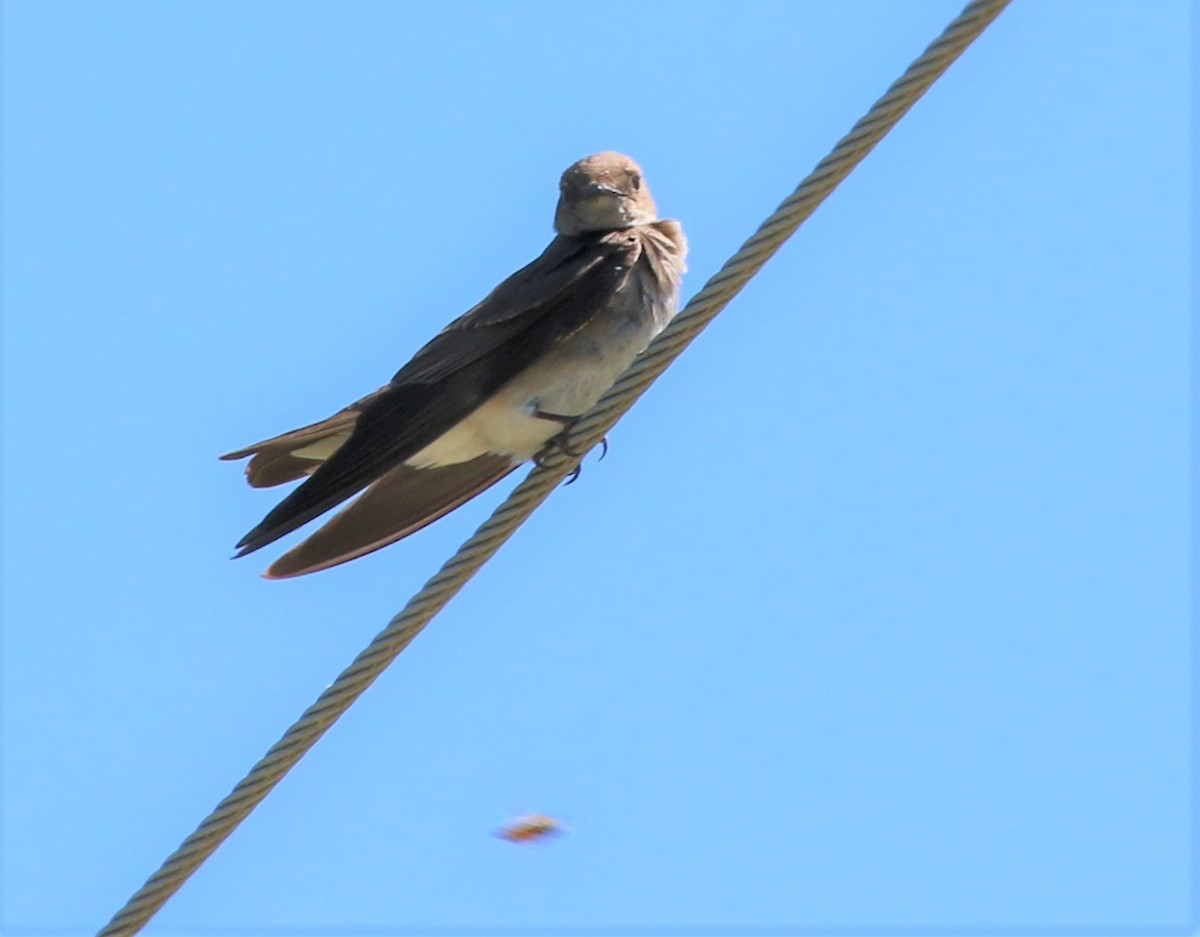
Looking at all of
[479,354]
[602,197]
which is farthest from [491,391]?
[602,197]

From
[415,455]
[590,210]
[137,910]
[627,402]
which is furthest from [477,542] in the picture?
[590,210]

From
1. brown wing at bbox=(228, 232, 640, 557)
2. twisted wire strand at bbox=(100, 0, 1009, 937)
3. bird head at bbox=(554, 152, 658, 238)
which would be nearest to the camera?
twisted wire strand at bbox=(100, 0, 1009, 937)

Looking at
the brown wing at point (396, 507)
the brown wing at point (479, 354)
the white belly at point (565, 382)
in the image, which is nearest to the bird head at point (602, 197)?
the brown wing at point (479, 354)

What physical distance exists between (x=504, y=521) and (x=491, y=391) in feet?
5.85

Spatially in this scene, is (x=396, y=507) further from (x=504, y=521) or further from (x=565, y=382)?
(x=504, y=521)

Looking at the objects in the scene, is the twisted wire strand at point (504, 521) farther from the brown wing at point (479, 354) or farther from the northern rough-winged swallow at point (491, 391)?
the northern rough-winged swallow at point (491, 391)

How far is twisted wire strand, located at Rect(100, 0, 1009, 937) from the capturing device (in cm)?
433

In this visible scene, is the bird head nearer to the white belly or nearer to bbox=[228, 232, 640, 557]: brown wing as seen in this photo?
bbox=[228, 232, 640, 557]: brown wing

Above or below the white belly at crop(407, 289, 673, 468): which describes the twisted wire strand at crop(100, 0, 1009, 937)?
below

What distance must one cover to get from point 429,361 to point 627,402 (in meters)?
1.84

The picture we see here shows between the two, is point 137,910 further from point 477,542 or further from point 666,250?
point 666,250

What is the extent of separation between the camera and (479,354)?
21.8 ft

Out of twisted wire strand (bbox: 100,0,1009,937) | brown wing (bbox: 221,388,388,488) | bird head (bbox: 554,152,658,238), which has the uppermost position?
bird head (bbox: 554,152,658,238)

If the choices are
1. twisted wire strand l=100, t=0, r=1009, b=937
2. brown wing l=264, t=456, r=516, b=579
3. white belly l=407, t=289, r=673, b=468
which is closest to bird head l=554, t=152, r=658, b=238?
white belly l=407, t=289, r=673, b=468
